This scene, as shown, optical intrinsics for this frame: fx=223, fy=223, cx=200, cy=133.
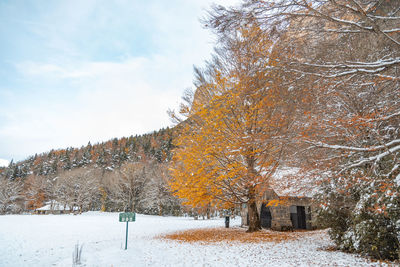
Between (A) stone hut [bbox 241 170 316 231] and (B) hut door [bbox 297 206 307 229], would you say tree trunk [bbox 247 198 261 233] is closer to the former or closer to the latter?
(A) stone hut [bbox 241 170 316 231]

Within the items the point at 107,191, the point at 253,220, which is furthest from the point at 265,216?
the point at 107,191

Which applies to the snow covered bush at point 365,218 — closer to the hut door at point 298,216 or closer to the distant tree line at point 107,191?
the hut door at point 298,216

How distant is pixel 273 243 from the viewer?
8.09 metres

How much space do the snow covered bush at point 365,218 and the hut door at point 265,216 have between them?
375 inches

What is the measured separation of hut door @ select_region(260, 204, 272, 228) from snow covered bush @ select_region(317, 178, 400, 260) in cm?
953

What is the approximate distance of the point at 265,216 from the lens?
1642 cm

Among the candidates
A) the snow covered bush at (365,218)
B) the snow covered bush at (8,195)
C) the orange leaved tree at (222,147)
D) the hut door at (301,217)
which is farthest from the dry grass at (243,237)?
the snow covered bush at (8,195)

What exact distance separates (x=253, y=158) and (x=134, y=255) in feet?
20.8

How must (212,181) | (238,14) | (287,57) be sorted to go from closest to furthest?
(238,14) < (287,57) < (212,181)

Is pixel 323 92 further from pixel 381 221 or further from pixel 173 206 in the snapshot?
pixel 173 206

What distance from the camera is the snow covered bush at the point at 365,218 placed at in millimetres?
4984

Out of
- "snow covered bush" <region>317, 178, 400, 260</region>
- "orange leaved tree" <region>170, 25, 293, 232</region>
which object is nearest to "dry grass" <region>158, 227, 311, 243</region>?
"orange leaved tree" <region>170, 25, 293, 232</region>

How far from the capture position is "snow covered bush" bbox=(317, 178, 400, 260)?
196 inches

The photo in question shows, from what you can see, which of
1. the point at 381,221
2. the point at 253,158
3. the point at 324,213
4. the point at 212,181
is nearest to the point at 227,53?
the point at 253,158
